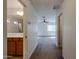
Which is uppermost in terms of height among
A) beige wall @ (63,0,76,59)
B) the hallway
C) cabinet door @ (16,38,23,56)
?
beige wall @ (63,0,76,59)

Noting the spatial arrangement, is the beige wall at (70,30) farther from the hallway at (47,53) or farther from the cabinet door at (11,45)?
the cabinet door at (11,45)

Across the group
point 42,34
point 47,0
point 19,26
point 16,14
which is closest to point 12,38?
point 19,26

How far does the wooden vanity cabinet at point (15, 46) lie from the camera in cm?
639

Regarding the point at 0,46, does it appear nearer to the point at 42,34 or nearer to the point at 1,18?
the point at 1,18

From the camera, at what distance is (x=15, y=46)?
21.1 ft

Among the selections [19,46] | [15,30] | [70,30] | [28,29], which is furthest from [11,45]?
[70,30]

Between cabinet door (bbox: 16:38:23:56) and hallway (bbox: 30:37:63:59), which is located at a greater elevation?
cabinet door (bbox: 16:38:23:56)

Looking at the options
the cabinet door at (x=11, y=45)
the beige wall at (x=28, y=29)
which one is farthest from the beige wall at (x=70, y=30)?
the cabinet door at (x=11, y=45)

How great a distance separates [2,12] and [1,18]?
8 cm

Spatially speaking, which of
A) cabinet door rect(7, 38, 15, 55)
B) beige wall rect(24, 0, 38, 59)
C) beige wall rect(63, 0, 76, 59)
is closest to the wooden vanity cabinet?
cabinet door rect(7, 38, 15, 55)

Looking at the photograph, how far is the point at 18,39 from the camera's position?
6.36 meters

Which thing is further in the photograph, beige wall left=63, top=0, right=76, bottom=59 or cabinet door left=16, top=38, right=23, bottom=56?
cabinet door left=16, top=38, right=23, bottom=56

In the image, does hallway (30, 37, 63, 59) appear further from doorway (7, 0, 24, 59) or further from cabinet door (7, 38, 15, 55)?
cabinet door (7, 38, 15, 55)

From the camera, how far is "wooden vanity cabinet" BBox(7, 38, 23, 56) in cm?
639
